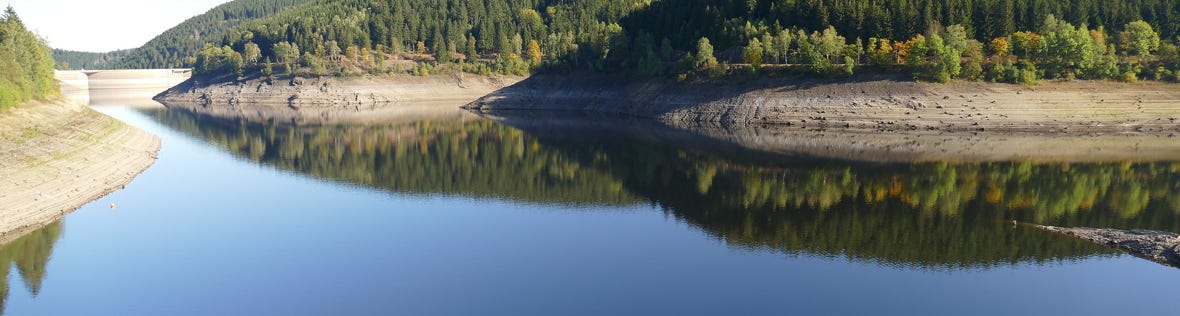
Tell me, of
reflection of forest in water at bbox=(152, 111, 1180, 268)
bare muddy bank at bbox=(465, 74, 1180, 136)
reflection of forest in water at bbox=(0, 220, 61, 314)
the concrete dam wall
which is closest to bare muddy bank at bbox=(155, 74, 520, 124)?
reflection of forest in water at bbox=(152, 111, 1180, 268)

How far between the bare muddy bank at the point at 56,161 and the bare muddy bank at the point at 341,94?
54916mm

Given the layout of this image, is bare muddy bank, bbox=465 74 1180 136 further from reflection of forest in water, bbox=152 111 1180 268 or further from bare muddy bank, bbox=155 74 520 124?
bare muddy bank, bbox=155 74 520 124

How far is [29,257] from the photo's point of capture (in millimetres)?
28828

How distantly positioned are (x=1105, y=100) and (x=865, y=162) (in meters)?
29.8

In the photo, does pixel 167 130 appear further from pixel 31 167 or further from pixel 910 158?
pixel 910 158

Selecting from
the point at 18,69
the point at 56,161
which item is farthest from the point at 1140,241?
the point at 18,69

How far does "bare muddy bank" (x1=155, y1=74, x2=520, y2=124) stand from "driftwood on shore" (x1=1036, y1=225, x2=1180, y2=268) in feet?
317

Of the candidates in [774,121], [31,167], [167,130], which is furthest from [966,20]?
[167,130]

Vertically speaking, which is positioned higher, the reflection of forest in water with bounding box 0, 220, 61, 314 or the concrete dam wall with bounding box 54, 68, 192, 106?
the concrete dam wall with bounding box 54, 68, 192, 106

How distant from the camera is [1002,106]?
68312 millimetres

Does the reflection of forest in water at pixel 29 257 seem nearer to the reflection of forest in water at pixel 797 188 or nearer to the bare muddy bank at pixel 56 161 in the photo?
the bare muddy bank at pixel 56 161

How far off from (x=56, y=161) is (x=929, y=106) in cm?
6438

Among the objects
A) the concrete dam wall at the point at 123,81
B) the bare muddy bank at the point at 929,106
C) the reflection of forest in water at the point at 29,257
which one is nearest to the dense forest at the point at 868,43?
the bare muddy bank at the point at 929,106

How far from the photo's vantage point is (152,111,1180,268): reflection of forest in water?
1213 inches
